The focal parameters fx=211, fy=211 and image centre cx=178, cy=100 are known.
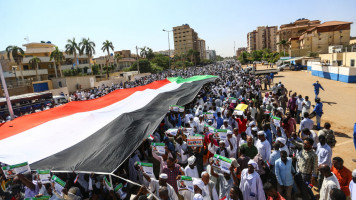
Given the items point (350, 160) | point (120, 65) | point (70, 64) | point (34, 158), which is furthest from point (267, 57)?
point (34, 158)

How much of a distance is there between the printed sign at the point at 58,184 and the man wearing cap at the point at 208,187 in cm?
268

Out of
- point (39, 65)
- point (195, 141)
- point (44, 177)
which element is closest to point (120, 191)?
point (44, 177)

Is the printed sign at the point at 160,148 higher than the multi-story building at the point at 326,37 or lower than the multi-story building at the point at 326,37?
lower

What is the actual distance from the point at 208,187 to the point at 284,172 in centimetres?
160

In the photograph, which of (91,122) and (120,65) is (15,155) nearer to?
(91,122)

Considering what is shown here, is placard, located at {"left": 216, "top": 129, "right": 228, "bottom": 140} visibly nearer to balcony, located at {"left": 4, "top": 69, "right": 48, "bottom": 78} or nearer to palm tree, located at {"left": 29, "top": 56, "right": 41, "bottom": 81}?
balcony, located at {"left": 4, "top": 69, "right": 48, "bottom": 78}

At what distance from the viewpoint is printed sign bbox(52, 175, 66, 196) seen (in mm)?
4020

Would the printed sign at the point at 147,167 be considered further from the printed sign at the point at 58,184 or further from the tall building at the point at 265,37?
the tall building at the point at 265,37

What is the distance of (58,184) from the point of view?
4043mm

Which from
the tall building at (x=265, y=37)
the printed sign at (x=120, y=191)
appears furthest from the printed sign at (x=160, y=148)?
the tall building at (x=265, y=37)

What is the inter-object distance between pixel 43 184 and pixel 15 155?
116 centimetres

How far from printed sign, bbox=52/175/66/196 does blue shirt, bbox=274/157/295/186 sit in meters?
4.25

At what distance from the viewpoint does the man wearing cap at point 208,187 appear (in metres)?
3.85

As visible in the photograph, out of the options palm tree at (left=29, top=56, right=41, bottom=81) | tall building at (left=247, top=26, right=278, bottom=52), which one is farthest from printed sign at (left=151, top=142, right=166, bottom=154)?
tall building at (left=247, top=26, right=278, bottom=52)
